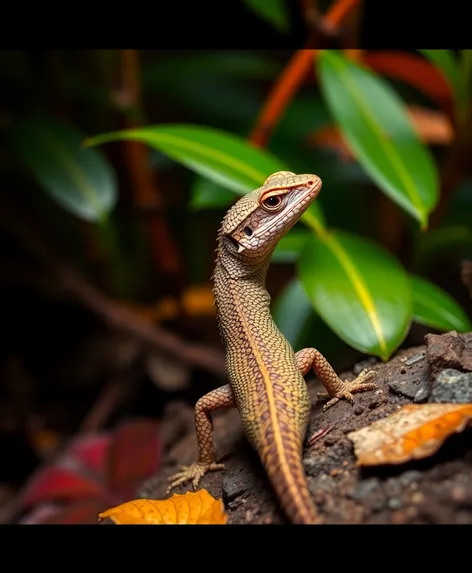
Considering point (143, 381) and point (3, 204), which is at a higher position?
point (3, 204)

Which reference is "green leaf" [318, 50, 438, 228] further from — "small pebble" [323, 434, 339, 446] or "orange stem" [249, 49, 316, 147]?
"small pebble" [323, 434, 339, 446]

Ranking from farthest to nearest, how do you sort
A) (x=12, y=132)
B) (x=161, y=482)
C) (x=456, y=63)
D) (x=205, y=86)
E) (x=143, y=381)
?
(x=205, y=86)
(x=143, y=381)
(x=12, y=132)
(x=456, y=63)
(x=161, y=482)

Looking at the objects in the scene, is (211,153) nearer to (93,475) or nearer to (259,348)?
(259,348)

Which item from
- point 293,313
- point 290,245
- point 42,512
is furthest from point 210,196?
point 42,512

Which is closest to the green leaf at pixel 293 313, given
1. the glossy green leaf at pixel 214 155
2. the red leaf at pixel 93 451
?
the glossy green leaf at pixel 214 155
